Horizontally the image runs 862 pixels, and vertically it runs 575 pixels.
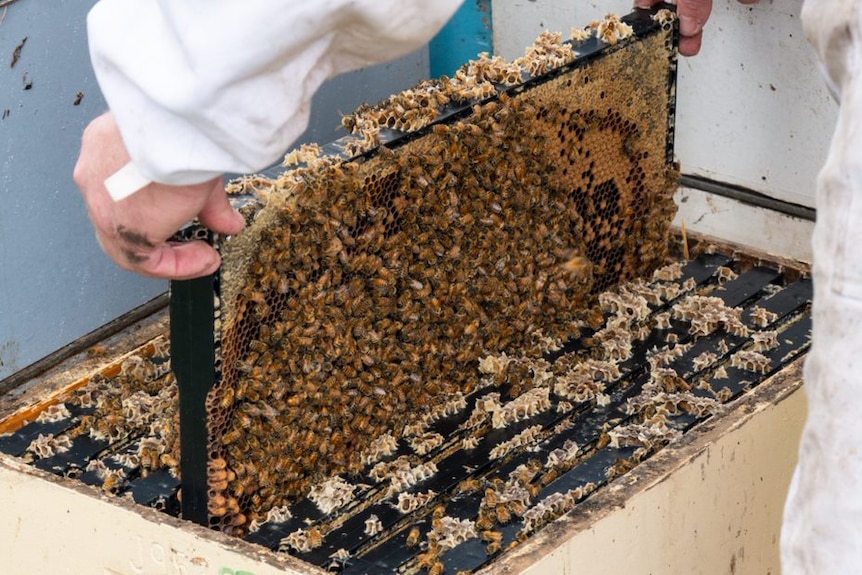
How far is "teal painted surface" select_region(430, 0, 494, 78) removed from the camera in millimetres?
4141

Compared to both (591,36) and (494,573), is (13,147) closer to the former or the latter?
(591,36)

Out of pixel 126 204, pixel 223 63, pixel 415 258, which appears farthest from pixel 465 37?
pixel 223 63

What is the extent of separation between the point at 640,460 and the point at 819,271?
1.33m

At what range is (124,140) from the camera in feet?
5.38

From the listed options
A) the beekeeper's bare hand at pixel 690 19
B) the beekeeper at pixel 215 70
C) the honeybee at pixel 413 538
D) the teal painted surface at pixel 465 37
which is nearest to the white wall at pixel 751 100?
the teal painted surface at pixel 465 37

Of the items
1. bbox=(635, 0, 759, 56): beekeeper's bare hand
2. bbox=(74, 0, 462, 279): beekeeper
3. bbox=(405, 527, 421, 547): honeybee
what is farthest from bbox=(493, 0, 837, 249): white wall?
bbox=(74, 0, 462, 279): beekeeper

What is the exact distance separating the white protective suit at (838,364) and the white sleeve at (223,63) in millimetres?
499

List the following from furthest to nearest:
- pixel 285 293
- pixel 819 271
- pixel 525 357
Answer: pixel 525 357 < pixel 285 293 < pixel 819 271

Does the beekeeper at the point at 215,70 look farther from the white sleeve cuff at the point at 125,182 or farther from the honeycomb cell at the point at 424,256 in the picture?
the honeycomb cell at the point at 424,256

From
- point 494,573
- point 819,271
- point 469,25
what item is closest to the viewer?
point 819,271

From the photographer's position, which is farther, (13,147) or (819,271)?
(13,147)

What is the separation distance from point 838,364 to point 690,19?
7.01 ft

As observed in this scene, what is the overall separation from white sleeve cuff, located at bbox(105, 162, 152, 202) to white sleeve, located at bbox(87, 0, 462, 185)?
7cm

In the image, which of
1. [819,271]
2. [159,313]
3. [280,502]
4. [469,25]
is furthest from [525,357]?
[819,271]
